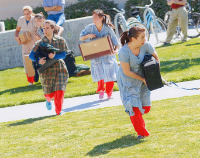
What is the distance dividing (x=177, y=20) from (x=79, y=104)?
22.5 feet

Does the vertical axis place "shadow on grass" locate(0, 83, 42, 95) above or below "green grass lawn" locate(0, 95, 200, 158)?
below

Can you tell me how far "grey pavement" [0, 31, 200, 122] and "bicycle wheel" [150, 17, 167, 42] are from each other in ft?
19.9

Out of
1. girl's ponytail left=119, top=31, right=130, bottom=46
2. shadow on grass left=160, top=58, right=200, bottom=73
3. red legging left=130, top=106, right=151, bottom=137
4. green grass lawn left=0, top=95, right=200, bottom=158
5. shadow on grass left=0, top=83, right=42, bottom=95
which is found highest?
girl's ponytail left=119, top=31, right=130, bottom=46

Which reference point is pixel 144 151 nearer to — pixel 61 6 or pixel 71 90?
pixel 71 90

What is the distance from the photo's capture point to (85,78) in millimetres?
10312

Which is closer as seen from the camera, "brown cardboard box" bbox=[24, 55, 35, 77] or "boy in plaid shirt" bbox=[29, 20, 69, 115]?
"boy in plaid shirt" bbox=[29, 20, 69, 115]

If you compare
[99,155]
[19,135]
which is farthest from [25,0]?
[99,155]

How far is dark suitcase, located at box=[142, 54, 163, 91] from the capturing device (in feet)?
15.6

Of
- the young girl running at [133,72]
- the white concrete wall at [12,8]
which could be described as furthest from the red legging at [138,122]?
the white concrete wall at [12,8]

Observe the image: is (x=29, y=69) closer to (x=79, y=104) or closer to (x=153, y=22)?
(x=79, y=104)

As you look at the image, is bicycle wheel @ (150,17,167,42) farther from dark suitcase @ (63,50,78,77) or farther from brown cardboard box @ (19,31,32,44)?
brown cardboard box @ (19,31,32,44)

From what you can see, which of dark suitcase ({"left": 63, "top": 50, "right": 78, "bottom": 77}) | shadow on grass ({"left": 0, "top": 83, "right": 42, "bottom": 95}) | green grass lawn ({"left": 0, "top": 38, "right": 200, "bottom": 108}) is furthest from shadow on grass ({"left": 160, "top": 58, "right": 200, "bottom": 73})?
shadow on grass ({"left": 0, "top": 83, "right": 42, "bottom": 95})

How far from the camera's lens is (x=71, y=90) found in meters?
9.11

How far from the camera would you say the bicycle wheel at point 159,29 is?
14109 millimetres
